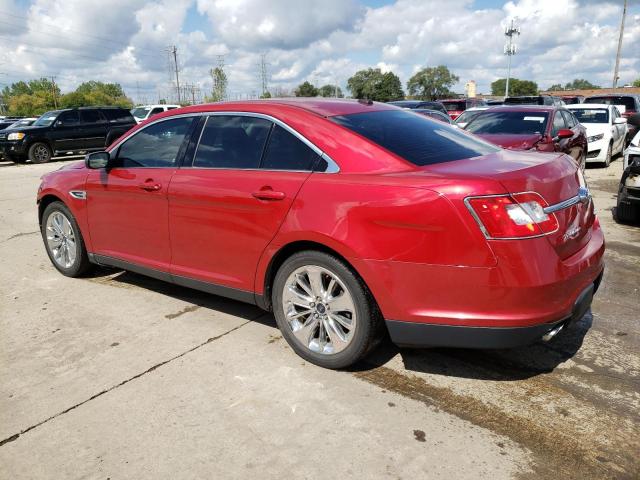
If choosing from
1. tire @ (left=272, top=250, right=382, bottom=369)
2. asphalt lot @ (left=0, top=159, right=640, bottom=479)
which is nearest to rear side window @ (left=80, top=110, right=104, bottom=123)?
asphalt lot @ (left=0, top=159, right=640, bottom=479)

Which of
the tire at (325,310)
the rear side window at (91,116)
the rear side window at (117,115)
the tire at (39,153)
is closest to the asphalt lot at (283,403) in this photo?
the tire at (325,310)

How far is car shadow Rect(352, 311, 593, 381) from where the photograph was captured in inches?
130

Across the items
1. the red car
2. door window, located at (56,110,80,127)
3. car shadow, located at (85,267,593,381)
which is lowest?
car shadow, located at (85,267,593,381)

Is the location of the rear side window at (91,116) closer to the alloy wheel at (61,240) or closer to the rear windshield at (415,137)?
the alloy wheel at (61,240)

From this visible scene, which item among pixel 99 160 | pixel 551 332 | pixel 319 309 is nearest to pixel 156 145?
pixel 99 160

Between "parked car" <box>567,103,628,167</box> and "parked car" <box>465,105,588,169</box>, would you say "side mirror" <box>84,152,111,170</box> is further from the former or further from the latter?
"parked car" <box>567,103,628,167</box>

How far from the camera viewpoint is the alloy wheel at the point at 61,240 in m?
5.18

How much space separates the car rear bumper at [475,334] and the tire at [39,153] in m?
18.8

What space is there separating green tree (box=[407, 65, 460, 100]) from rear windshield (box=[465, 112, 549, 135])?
10857 centimetres

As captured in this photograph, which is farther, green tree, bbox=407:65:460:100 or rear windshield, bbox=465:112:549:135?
green tree, bbox=407:65:460:100

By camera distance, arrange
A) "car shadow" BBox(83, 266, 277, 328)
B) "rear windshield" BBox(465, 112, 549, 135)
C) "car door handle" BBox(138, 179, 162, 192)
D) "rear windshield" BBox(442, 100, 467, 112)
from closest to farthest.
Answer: "car door handle" BBox(138, 179, 162, 192) < "car shadow" BBox(83, 266, 277, 328) < "rear windshield" BBox(465, 112, 549, 135) < "rear windshield" BBox(442, 100, 467, 112)

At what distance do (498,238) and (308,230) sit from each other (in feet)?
3.54

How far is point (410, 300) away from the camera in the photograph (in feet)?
9.47

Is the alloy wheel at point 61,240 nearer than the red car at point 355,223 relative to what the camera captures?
No
